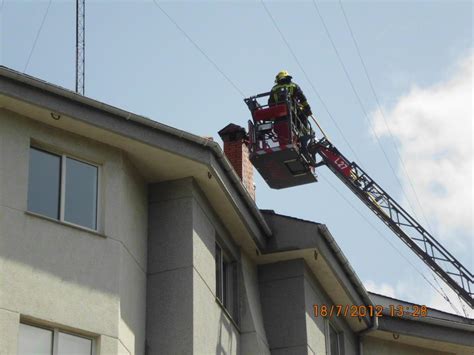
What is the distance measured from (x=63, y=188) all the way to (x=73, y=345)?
8.56ft

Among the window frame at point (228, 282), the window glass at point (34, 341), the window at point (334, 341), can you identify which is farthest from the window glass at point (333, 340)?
the window glass at point (34, 341)

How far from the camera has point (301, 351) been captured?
21.9m

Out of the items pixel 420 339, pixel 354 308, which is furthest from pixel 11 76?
pixel 420 339

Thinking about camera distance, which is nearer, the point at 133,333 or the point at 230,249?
the point at 133,333

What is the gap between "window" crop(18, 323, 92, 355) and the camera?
1625cm

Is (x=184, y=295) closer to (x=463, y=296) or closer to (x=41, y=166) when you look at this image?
(x=41, y=166)

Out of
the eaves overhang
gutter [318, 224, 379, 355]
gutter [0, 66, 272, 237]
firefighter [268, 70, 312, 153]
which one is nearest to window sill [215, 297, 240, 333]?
the eaves overhang

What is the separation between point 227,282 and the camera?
21.6m

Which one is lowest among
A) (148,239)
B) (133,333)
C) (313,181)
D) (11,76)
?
(133,333)

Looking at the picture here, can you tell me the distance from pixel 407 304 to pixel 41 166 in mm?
11904

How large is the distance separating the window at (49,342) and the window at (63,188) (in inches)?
77.1

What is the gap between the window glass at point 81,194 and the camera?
1808cm

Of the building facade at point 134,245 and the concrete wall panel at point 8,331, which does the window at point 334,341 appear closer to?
the building facade at point 134,245
